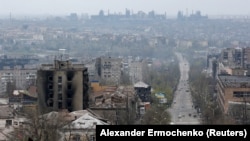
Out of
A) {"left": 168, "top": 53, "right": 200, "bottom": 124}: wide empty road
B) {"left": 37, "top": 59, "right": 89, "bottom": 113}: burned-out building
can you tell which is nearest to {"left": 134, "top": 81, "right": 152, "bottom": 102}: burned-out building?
{"left": 168, "top": 53, "right": 200, "bottom": 124}: wide empty road

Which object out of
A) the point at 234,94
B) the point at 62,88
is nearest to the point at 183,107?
the point at 234,94

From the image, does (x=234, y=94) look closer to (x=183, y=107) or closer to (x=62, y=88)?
(x=183, y=107)

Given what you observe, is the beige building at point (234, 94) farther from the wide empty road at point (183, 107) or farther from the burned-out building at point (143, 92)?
the burned-out building at point (143, 92)

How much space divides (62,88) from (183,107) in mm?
13032

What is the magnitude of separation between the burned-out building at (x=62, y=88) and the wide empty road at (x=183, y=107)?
12.5ft

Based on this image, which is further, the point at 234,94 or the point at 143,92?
the point at 143,92

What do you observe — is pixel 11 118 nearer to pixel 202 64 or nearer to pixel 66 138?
pixel 66 138

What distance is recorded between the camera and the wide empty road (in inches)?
1133

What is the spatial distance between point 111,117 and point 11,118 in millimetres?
2717

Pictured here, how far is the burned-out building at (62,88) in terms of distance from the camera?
75.7ft

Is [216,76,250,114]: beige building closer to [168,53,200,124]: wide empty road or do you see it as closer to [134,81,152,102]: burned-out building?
[168,53,200,124]: wide empty road

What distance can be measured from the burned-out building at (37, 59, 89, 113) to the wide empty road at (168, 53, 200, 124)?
380 cm

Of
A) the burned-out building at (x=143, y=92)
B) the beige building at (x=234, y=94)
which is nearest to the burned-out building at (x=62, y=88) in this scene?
the beige building at (x=234, y=94)

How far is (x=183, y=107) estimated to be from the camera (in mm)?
35438
